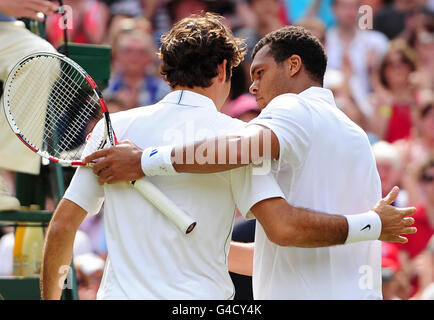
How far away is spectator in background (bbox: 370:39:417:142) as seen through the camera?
24.4ft

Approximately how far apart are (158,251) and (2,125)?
164 centimetres

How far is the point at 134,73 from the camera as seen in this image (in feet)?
24.9

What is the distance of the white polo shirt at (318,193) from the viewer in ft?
11.2

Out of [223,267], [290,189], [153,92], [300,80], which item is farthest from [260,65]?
[153,92]

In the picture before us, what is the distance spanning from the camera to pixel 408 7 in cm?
846

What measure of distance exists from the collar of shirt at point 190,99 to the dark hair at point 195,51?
0.04 meters

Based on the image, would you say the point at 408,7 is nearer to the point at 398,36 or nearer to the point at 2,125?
the point at 398,36

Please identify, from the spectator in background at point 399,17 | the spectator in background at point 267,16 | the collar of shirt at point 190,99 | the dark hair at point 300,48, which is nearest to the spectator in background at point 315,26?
the spectator in background at point 267,16

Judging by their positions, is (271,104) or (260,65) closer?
(271,104)

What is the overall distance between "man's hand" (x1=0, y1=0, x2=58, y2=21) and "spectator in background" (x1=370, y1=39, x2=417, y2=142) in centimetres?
356

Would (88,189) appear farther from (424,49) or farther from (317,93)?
(424,49)

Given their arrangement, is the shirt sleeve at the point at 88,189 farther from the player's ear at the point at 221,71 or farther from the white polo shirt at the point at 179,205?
the player's ear at the point at 221,71
